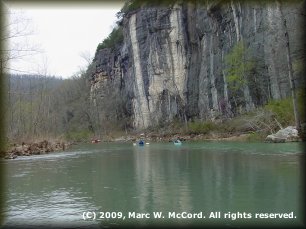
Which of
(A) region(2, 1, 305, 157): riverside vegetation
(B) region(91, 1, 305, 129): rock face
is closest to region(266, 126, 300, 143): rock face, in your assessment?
(A) region(2, 1, 305, 157): riverside vegetation

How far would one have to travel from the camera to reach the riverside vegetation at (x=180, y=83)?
3078 cm

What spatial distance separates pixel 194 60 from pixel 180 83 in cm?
446

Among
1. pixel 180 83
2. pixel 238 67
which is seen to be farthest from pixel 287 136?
pixel 180 83

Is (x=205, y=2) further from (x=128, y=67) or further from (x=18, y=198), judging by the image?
(x=18, y=198)

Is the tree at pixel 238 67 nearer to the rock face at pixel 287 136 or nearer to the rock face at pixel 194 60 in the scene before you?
the rock face at pixel 194 60

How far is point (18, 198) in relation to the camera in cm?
852

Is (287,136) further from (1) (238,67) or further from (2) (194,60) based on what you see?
(2) (194,60)

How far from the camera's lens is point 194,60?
52812 millimetres

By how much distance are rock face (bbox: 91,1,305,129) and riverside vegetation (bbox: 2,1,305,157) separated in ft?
0.42

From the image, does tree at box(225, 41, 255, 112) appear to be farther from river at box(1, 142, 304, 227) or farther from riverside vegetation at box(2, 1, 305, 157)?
river at box(1, 142, 304, 227)

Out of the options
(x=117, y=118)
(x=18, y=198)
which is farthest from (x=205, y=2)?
(x=18, y=198)

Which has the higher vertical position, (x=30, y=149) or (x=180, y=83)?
(x=180, y=83)

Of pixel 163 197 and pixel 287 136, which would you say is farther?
pixel 287 136

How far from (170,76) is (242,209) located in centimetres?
5068
